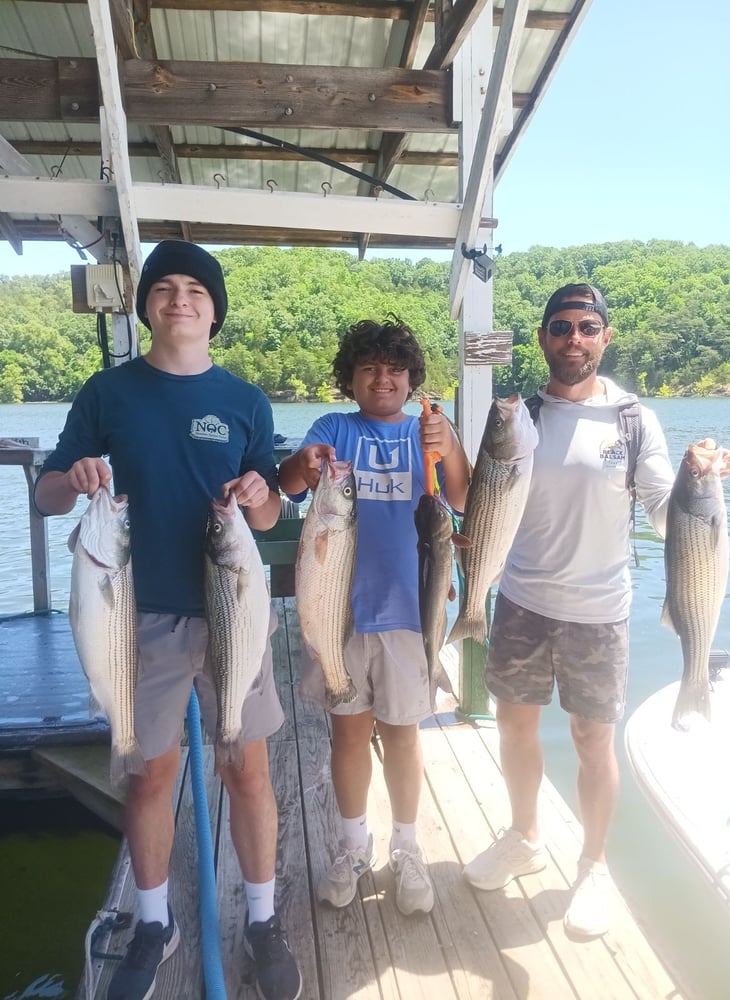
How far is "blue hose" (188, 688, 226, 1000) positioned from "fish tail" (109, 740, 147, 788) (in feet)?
1.68

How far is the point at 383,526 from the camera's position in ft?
7.80

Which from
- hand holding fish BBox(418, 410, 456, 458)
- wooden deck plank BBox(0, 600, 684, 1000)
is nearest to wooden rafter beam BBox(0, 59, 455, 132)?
hand holding fish BBox(418, 410, 456, 458)

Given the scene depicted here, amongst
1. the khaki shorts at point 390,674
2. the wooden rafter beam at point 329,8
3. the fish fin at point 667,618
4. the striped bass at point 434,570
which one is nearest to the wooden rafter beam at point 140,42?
the wooden rafter beam at point 329,8

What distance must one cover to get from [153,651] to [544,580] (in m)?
1.38

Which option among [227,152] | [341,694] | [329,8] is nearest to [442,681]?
[341,694]

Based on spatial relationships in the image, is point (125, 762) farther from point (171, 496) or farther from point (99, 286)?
point (99, 286)

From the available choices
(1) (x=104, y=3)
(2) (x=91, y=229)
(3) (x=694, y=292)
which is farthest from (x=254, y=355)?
(1) (x=104, y=3)

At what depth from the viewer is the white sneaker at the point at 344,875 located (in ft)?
8.36

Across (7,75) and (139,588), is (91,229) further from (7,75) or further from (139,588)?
(139,588)

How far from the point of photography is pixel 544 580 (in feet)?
8.07

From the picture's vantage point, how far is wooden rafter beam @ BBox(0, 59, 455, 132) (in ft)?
→ 12.0

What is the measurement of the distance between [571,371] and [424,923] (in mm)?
2103

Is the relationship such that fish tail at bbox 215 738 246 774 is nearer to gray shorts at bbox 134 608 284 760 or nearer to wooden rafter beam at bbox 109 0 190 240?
gray shorts at bbox 134 608 284 760

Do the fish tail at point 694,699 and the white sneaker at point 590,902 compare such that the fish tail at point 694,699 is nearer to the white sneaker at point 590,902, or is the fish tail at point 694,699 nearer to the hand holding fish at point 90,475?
the white sneaker at point 590,902
